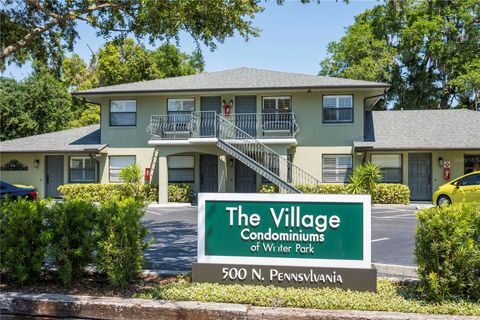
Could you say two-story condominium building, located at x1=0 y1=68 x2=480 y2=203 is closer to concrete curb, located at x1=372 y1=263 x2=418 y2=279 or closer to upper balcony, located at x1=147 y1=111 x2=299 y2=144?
upper balcony, located at x1=147 y1=111 x2=299 y2=144

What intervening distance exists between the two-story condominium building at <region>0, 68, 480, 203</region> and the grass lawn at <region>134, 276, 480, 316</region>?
13577 millimetres

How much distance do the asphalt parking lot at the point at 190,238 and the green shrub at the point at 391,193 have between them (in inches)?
70.9

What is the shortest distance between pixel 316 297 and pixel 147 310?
2060mm

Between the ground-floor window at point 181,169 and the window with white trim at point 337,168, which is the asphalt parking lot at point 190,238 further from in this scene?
the ground-floor window at point 181,169

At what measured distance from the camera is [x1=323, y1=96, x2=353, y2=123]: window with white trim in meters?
21.5

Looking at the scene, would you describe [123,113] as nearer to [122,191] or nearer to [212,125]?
[122,191]

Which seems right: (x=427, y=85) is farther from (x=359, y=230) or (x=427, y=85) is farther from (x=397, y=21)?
(x=359, y=230)

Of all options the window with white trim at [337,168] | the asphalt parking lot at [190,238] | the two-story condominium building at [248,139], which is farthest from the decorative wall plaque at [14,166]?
the window with white trim at [337,168]

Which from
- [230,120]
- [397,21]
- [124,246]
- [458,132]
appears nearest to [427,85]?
[397,21]

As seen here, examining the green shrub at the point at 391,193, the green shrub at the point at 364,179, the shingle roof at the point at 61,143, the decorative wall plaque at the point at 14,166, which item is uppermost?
the shingle roof at the point at 61,143

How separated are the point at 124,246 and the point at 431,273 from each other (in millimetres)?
3852

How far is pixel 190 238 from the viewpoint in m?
11.0

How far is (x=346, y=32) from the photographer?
3672 centimetres

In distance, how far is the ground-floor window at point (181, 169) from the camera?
22766mm
